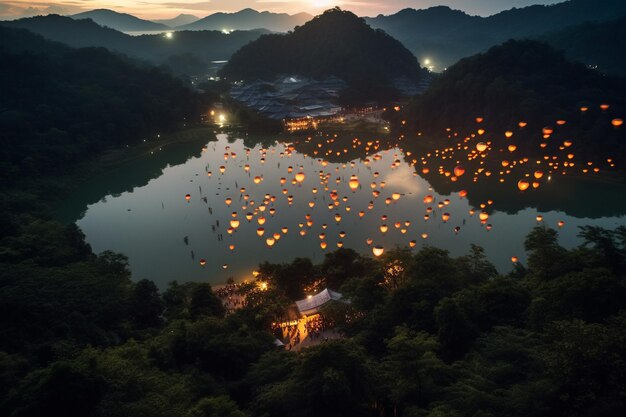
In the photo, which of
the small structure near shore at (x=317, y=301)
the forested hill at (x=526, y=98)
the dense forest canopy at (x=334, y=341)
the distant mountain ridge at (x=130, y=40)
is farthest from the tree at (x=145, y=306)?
the distant mountain ridge at (x=130, y=40)

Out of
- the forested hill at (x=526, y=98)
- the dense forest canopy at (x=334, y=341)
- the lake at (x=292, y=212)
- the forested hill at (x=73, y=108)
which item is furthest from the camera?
the forested hill at (x=526, y=98)

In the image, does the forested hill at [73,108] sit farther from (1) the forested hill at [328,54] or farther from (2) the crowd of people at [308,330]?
(1) the forested hill at [328,54]

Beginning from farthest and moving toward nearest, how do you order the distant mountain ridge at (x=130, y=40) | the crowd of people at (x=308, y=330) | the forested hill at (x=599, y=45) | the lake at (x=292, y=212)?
the distant mountain ridge at (x=130, y=40) → the forested hill at (x=599, y=45) → the lake at (x=292, y=212) → the crowd of people at (x=308, y=330)

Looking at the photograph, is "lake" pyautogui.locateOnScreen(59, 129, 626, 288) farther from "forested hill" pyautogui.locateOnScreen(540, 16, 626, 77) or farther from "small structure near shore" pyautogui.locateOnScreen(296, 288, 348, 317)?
"forested hill" pyautogui.locateOnScreen(540, 16, 626, 77)

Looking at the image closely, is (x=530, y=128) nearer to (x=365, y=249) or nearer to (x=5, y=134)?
(x=365, y=249)

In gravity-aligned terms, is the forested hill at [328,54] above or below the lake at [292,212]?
above

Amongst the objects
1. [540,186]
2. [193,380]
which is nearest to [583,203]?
[540,186]

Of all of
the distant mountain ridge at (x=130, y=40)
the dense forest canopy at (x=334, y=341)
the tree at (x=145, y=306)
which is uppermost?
the dense forest canopy at (x=334, y=341)

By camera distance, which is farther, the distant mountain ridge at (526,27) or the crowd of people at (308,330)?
the distant mountain ridge at (526,27)
